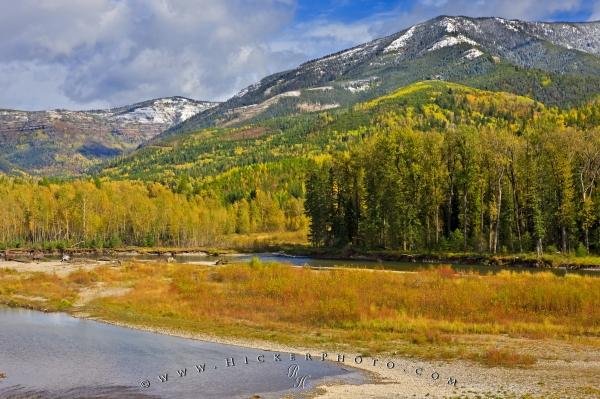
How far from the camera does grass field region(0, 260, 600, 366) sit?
4347cm

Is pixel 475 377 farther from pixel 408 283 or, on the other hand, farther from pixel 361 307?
pixel 408 283

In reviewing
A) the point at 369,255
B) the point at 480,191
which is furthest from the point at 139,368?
the point at 369,255

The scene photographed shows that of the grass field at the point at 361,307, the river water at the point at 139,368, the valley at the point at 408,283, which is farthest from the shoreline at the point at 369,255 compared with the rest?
the river water at the point at 139,368

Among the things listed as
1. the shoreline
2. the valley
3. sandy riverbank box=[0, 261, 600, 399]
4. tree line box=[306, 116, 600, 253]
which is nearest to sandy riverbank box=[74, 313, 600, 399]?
sandy riverbank box=[0, 261, 600, 399]

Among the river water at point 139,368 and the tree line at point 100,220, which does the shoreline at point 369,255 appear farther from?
the river water at point 139,368

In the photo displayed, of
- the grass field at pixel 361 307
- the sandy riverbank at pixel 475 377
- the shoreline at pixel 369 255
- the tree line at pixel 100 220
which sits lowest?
the sandy riverbank at pixel 475 377

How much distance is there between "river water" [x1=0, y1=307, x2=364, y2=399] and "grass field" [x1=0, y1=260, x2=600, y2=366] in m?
5.06

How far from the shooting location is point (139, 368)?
36.9m

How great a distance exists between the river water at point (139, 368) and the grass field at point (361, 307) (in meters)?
5.06

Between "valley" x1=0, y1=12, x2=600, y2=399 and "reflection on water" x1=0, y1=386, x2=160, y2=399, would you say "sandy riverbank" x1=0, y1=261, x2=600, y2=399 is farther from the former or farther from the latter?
"reflection on water" x1=0, y1=386, x2=160, y2=399

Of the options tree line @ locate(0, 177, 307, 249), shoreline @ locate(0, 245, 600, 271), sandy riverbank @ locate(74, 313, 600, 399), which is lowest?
sandy riverbank @ locate(74, 313, 600, 399)

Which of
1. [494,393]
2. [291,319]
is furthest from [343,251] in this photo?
[494,393]

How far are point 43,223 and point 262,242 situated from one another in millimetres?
68681

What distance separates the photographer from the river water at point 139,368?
3164cm
